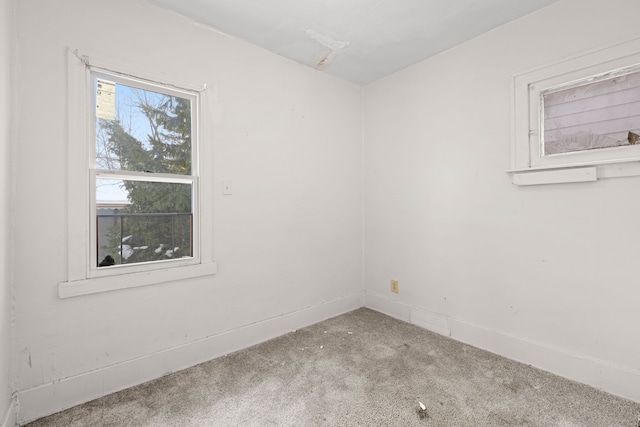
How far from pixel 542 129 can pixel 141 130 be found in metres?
2.75

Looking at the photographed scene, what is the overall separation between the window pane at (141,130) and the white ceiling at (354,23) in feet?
2.07

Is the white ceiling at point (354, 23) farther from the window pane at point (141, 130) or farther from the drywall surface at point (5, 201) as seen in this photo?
the drywall surface at point (5, 201)

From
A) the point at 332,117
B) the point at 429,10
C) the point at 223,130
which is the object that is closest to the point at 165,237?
the point at 223,130

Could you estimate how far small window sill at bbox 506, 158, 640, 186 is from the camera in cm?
173

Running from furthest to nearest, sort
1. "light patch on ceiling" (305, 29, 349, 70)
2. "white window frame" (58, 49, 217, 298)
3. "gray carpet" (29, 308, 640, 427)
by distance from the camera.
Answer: "light patch on ceiling" (305, 29, 349, 70) < "white window frame" (58, 49, 217, 298) < "gray carpet" (29, 308, 640, 427)

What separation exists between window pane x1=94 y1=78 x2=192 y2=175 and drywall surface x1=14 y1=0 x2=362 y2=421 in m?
0.19

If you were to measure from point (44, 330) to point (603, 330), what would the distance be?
328 centimetres

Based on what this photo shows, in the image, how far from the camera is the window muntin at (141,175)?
1864mm

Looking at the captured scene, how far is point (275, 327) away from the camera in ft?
8.48

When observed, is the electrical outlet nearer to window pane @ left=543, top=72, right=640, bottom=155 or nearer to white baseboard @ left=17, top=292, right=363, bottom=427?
white baseboard @ left=17, top=292, right=363, bottom=427

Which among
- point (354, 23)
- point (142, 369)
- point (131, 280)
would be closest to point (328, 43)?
point (354, 23)

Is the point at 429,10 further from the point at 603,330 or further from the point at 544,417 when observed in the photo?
the point at 544,417

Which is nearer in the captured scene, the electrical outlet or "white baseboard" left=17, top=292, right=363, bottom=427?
"white baseboard" left=17, top=292, right=363, bottom=427

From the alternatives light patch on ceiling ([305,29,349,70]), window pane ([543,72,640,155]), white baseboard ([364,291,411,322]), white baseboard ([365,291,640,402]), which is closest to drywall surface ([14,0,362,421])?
white baseboard ([364,291,411,322])
